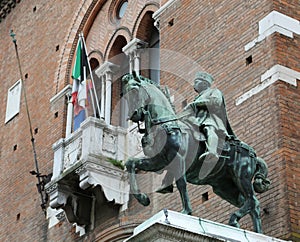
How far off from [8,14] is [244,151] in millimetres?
11297

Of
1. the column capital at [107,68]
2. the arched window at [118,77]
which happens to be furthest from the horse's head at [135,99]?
the column capital at [107,68]

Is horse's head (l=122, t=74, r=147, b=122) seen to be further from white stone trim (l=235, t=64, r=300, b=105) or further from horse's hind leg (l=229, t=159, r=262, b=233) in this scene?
white stone trim (l=235, t=64, r=300, b=105)

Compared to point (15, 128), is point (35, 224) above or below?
below

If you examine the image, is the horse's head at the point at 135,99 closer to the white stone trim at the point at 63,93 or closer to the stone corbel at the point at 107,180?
the stone corbel at the point at 107,180

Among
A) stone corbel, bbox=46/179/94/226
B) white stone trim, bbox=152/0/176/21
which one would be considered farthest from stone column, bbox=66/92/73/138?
white stone trim, bbox=152/0/176/21

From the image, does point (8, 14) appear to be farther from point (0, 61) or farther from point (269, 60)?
point (269, 60)

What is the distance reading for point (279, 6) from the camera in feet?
38.8

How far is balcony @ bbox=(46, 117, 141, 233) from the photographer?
44.2 feet

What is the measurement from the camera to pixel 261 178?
10.0m

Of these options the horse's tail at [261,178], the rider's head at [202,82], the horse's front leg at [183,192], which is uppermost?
the rider's head at [202,82]

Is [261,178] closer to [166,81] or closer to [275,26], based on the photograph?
[275,26]

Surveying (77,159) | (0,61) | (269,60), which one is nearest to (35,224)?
(77,159)

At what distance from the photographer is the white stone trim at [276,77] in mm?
11180

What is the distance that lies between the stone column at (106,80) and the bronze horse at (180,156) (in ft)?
18.1
